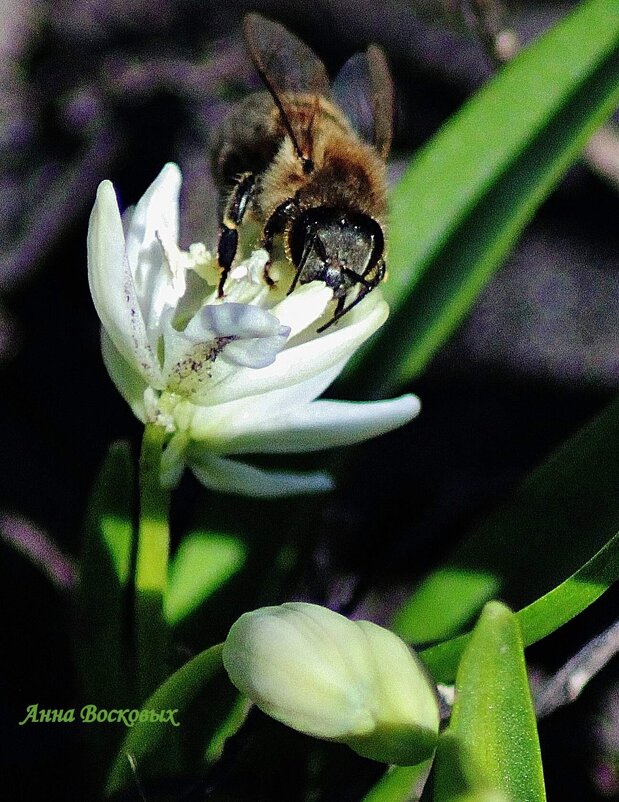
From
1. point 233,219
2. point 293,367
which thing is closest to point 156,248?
point 233,219

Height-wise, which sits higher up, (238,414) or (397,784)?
(238,414)

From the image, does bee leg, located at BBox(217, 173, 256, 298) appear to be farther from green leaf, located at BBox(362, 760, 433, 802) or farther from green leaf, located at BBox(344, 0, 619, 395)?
green leaf, located at BBox(362, 760, 433, 802)

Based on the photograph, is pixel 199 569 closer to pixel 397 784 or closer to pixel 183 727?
pixel 183 727

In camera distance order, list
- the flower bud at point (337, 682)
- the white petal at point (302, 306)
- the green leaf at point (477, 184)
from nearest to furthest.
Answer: the flower bud at point (337, 682) → the white petal at point (302, 306) → the green leaf at point (477, 184)

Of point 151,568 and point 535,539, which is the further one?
point 535,539

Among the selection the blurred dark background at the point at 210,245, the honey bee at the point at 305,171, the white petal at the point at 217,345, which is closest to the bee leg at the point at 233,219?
the honey bee at the point at 305,171

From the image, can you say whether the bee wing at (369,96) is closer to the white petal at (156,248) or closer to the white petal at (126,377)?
the white petal at (156,248)

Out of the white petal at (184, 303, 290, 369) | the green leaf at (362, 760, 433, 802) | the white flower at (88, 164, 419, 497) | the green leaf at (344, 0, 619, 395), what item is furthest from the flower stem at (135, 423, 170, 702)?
the green leaf at (344, 0, 619, 395)
